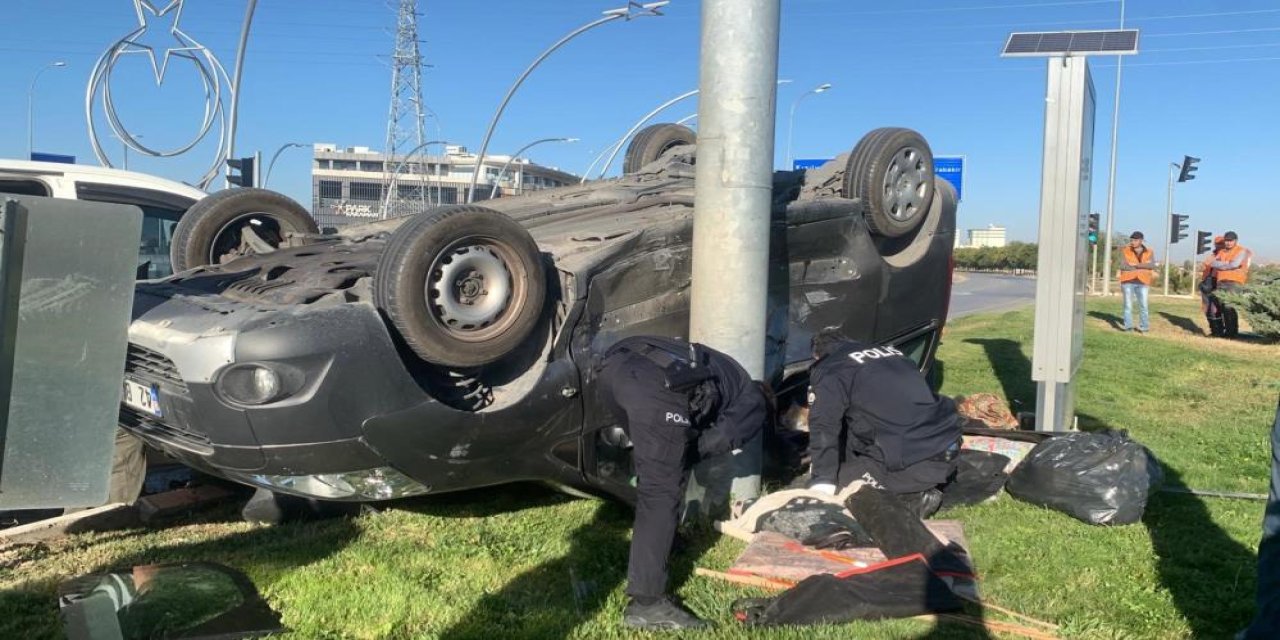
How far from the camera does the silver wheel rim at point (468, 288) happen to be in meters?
3.83

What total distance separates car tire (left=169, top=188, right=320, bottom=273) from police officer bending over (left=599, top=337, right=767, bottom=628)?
2192 millimetres

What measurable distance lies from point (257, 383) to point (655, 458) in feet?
4.86

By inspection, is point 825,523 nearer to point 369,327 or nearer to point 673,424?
point 673,424

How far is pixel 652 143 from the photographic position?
7277 millimetres

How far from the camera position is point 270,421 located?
11.7 ft

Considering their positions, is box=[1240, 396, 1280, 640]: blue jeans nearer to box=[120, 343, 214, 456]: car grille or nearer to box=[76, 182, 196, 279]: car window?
box=[120, 343, 214, 456]: car grille

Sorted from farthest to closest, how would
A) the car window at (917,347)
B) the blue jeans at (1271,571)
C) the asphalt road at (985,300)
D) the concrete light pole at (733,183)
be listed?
the asphalt road at (985,300) → the car window at (917,347) → the concrete light pole at (733,183) → the blue jeans at (1271,571)

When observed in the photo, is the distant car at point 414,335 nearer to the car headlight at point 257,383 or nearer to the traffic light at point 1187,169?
the car headlight at point 257,383

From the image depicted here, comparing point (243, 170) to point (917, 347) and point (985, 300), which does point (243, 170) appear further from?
point (985, 300)

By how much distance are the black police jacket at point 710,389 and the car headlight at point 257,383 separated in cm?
123

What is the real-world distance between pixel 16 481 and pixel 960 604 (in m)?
3.12

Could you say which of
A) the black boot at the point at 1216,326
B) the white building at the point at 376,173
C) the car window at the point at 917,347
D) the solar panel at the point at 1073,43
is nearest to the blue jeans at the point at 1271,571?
the car window at the point at 917,347

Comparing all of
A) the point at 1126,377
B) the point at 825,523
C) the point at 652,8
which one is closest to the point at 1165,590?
the point at 825,523

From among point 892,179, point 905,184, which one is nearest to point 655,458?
point 892,179
